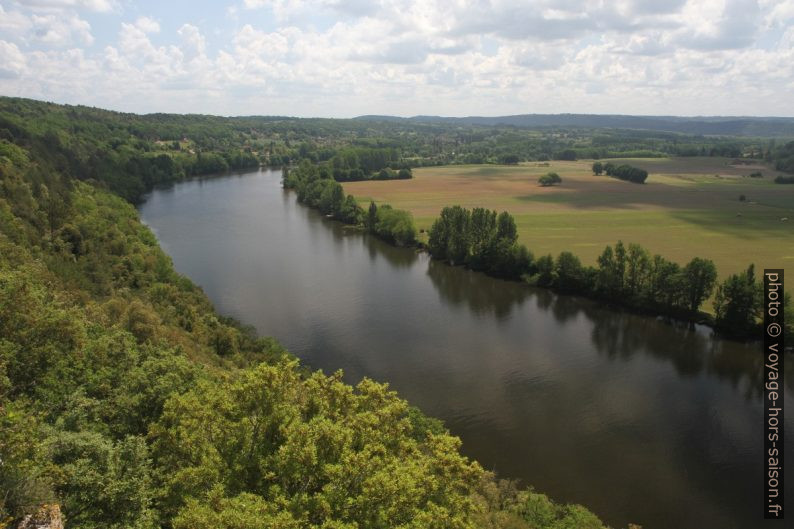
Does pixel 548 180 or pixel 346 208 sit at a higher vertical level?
pixel 548 180

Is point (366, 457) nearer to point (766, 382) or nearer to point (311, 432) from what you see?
point (311, 432)

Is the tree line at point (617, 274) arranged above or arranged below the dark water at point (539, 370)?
above

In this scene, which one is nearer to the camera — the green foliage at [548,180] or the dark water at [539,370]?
the dark water at [539,370]

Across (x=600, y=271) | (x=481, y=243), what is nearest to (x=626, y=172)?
(x=481, y=243)

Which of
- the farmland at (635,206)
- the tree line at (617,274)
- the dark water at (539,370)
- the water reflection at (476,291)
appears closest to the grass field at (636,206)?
the farmland at (635,206)

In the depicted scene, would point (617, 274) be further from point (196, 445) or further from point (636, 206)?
point (636, 206)

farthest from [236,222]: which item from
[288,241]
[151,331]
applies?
[151,331]

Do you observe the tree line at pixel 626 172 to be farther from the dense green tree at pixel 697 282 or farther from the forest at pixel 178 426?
the forest at pixel 178 426
